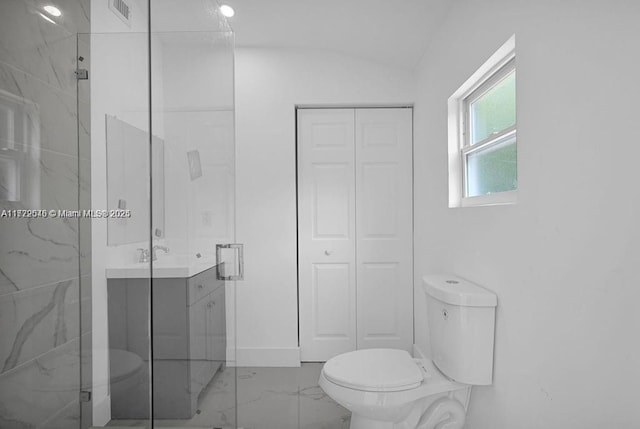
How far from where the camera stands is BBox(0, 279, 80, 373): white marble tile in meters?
0.76

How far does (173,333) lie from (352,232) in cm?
217

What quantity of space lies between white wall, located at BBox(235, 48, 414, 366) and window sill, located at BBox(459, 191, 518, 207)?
4.24 feet

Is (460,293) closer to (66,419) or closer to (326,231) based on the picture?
(66,419)

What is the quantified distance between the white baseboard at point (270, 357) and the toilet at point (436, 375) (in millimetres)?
1283

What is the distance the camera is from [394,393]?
1.72 meters

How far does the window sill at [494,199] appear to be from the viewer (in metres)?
1.70

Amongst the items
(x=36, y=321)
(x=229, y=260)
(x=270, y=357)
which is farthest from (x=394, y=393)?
(x=270, y=357)

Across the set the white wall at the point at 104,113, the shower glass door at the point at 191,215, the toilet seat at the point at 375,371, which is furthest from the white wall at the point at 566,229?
the white wall at the point at 104,113

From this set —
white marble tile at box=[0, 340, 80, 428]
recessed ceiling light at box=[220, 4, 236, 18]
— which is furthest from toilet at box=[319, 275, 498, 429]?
recessed ceiling light at box=[220, 4, 236, 18]

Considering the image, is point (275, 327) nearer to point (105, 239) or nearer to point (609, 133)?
point (105, 239)

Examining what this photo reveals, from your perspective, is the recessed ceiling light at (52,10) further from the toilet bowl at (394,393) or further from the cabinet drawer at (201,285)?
the toilet bowl at (394,393)

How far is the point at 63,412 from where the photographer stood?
2.84 feet

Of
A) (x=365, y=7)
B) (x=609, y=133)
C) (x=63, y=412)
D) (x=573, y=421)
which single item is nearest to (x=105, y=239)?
(x=63, y=412)

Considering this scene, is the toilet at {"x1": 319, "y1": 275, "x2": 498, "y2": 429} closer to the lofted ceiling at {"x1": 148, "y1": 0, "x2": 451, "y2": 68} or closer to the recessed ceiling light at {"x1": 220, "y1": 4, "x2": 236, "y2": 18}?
the lofted ceiling at {"x1": 148, "y1": 0, "x2": 451, "y2": 68}
